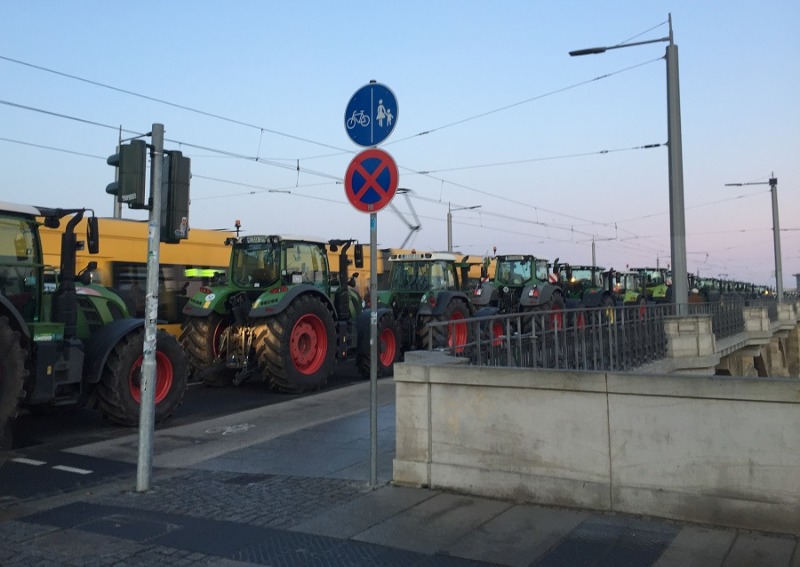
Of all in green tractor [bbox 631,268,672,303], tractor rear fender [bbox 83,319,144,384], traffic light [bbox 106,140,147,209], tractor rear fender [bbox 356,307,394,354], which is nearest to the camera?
traffic light [bbox 106,140,147,209]

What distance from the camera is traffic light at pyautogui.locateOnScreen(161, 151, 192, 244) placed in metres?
6.13

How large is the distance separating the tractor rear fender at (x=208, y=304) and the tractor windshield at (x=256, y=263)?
55 centimetres

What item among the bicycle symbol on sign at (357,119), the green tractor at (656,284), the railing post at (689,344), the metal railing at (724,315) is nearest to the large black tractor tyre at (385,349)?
the railing post at (689,344)

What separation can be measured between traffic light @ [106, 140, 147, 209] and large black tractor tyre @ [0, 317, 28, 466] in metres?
2.30

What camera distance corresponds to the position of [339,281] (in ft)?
44.0

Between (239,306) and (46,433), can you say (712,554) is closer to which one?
(46,433)

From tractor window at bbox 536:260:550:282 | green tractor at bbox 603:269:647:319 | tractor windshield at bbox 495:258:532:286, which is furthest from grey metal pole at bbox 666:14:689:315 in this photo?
green tractor at bbox 603:269:647:319

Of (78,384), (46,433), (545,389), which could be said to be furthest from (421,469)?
(46,433)

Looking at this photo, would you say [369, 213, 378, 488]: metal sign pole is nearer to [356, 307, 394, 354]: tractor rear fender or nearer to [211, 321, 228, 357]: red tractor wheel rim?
[211, 321, 228, 357]: red tractor wheel rim

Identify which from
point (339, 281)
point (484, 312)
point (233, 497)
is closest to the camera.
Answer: point (233, 497)

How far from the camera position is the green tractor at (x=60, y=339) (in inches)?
285

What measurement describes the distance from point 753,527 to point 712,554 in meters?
0.58

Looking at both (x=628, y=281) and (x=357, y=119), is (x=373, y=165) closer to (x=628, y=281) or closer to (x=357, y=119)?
(x=357, y=119)

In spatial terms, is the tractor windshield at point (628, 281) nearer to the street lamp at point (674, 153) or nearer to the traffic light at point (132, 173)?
the street lamp at point (674, 153)
